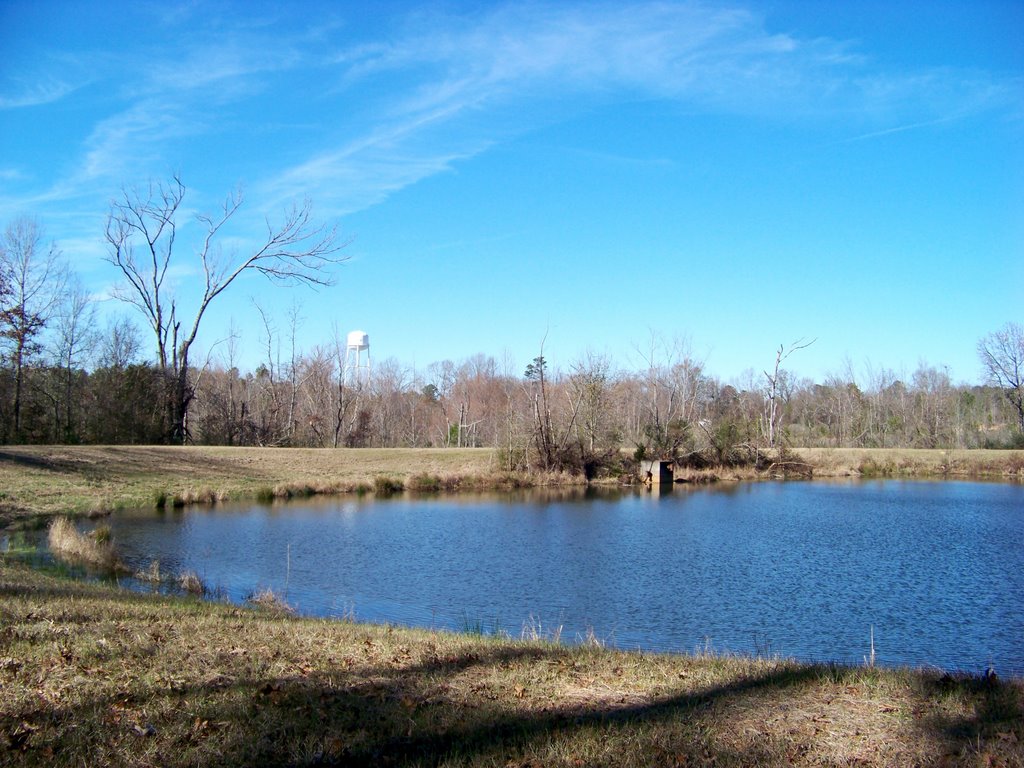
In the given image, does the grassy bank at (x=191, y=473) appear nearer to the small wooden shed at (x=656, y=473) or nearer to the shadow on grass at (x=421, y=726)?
the small wooden shed at (x=656, y=473)

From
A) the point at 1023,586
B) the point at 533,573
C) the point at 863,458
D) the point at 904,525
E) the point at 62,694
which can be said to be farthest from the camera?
the point at 863,458

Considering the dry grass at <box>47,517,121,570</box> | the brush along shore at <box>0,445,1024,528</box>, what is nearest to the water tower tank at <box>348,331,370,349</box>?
the brush along shore at <box>0,445,1024,528</box>

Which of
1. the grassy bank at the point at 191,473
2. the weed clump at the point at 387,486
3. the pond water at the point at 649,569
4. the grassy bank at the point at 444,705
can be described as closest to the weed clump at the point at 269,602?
the pond water at the point at 649,569

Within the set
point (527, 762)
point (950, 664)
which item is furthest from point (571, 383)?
point (527, 762)

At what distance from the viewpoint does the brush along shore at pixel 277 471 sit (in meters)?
26.1

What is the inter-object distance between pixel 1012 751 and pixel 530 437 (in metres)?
36.0

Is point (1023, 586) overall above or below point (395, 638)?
below

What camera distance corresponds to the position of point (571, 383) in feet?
146

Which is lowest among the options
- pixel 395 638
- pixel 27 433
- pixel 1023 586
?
pixel 1023 586

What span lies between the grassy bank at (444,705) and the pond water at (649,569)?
430 cm

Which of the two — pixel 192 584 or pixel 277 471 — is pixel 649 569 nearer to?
pixel 192 584

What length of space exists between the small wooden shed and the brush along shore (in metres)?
2.02

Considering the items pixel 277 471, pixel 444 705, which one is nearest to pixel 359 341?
pixel 277 471

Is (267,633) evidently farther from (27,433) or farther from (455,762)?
(27,433)
